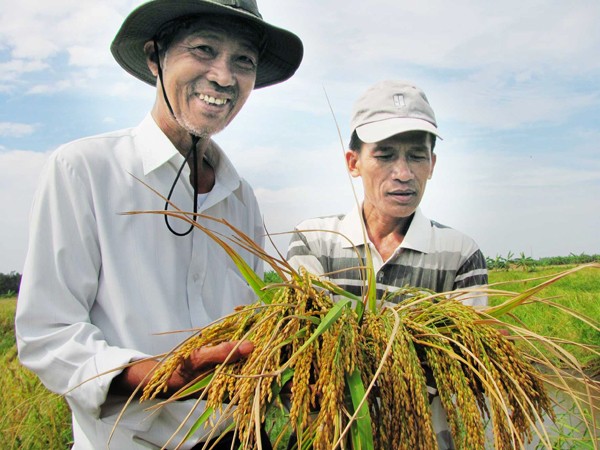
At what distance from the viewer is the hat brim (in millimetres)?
3027

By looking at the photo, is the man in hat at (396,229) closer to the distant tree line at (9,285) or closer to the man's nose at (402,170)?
the man's nose at (402,170)

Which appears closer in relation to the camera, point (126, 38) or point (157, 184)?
point (157, 184)

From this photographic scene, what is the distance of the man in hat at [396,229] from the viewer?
3084 millimetres

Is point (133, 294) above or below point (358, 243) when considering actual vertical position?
below

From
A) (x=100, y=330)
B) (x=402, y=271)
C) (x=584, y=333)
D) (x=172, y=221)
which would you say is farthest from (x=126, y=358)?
(x=584, y=333)

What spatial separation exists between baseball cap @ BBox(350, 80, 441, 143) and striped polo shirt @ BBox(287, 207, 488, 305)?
462 millimetres

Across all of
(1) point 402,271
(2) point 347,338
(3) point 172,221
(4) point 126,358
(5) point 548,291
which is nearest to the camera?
(2) point 347,338

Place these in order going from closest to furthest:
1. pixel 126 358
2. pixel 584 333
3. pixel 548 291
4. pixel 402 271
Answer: pixel 126 358, pixel 402 271, pixel 584 333, pixel 548 291

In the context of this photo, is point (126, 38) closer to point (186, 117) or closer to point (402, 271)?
point (186, 117)

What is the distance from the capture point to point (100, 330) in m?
2.56

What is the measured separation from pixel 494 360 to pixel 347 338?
51cm

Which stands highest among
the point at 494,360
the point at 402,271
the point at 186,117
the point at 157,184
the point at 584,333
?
the point at 186,117

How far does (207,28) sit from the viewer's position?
2.89 metres

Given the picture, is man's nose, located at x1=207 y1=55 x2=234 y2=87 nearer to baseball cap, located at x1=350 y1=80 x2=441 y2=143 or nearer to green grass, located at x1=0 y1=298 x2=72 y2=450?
baseball cap, located at x1=350 y1=80 x2=441 y2=143
